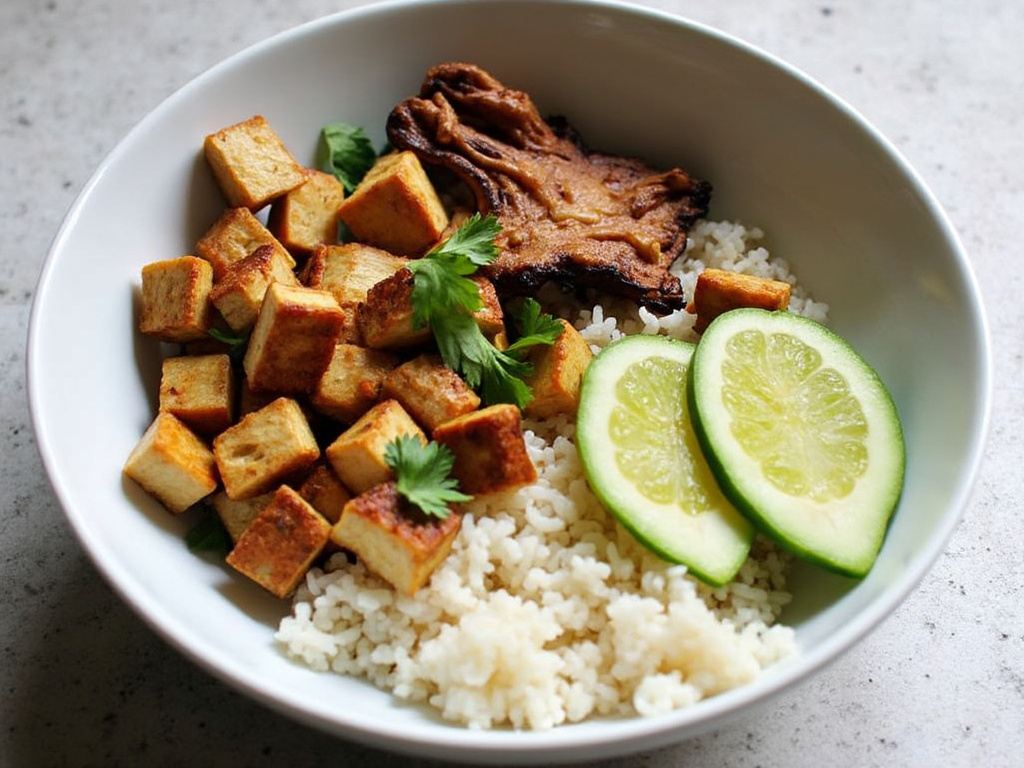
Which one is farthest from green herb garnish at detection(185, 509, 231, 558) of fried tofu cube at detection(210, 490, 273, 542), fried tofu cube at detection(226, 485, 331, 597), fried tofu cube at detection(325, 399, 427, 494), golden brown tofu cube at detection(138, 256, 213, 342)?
golden brown tofu cube at detection(138, 256, 213, 342)

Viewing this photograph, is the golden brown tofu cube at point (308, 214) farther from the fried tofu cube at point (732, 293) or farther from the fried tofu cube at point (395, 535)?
the fried tofu cube at point (732, 293)

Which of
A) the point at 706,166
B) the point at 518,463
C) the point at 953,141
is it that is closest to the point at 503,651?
the point at 518,463

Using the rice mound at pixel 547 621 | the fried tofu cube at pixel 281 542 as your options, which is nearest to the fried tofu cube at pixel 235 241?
the fried tofu cube at pixel 281 542

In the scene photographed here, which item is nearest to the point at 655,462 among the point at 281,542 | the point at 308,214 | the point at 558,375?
the point at 558,375

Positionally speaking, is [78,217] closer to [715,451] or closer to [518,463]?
[518,463]

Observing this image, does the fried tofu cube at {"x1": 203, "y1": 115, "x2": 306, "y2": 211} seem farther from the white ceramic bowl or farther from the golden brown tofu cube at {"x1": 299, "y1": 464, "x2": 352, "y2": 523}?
the golden brown tofu cube at {"x1": 299, "y1": 464, "x2": 352, "y2": 523}

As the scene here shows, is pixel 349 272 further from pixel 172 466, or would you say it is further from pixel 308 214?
pixel 172 466
